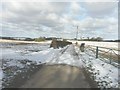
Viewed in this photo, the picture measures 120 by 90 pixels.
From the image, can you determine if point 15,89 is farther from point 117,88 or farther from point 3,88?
point 117,88

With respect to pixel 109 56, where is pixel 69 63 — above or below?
above

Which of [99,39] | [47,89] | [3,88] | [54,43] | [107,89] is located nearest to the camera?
[47,89]

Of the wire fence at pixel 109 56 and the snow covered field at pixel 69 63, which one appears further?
the wire fence at pixel 109 56

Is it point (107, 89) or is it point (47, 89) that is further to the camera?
point (107, 89)

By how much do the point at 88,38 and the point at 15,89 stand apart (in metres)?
142

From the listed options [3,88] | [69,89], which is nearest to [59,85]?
[69,89]

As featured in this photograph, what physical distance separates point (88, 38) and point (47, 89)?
14291cm

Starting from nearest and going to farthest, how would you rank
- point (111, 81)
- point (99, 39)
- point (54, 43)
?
point (111, 81) → point (54, 43) → point (99, 39)

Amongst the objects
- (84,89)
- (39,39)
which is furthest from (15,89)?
(39,39)

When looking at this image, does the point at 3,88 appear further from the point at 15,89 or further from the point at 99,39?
the point at 99,39

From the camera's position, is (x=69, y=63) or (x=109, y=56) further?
(x=109, y=56)

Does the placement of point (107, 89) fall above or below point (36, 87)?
below

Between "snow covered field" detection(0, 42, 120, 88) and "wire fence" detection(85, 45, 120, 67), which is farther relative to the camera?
"wire fence" detection(85, 45, 120, 67)

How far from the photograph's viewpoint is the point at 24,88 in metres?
6.54
